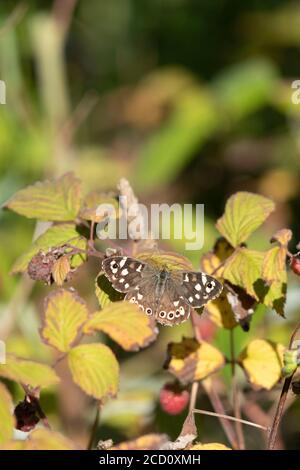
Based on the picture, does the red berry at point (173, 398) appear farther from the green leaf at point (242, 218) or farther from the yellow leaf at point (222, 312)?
the green leaf at point (242, 218)

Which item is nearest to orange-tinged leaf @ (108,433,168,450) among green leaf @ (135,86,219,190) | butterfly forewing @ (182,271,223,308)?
butterfly forewing @ (182,271,223,308)

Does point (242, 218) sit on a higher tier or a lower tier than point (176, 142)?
lower

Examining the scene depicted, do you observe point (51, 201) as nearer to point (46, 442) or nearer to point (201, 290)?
point (201, 290)

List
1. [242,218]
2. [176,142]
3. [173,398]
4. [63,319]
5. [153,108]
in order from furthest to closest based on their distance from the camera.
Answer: [153,108] < [176,142] < [173,398] < [242,218] < [63,319]

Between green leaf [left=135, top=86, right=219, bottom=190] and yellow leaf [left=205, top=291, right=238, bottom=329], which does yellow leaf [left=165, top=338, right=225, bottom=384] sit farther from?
green leaf [left=135, top=86, right=219, bottom=190]

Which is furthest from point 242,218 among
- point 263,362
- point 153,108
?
point 153,108
